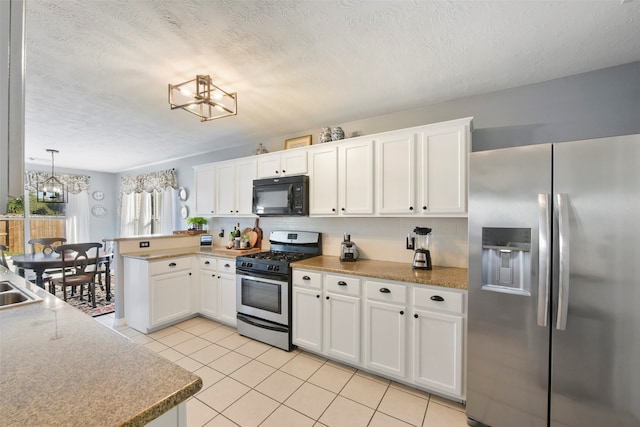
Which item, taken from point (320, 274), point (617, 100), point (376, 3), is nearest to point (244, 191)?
point (320, 274)

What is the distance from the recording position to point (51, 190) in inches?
214

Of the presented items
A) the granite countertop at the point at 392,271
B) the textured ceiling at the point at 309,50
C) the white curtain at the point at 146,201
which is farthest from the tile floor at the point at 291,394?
the white curtain at the point at 146,201

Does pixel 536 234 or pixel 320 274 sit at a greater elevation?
pixel 536 234

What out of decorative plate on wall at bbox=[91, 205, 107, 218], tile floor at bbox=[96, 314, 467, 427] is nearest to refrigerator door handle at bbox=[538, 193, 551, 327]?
tile floor at bbox=[96, 314, 467, 427]

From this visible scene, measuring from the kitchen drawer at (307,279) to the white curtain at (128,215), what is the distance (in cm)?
523

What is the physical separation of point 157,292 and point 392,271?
8.99 feet

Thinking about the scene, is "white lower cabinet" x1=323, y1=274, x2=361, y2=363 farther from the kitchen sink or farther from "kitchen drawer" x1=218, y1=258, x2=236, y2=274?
the kitchen sink

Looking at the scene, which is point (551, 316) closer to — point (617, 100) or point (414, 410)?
point (414, 410)

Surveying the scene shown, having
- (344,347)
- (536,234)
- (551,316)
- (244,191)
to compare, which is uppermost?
(244,191)

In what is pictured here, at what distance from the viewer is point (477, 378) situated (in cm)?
178

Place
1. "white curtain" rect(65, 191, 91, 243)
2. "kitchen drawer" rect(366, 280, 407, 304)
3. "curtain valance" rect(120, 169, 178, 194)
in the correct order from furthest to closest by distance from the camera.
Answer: "white curtain" rect(65, 191, 91, 243), "curtain valance" rect(120, 169, 178, 194), "kitchen drawer" rect(366, 280, 407, 304)

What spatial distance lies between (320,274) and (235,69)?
1.88 metres

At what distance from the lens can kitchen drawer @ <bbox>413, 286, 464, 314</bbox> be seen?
191 centimetres

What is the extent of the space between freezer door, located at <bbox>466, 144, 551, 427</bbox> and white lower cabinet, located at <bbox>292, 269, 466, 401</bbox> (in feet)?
0.49
